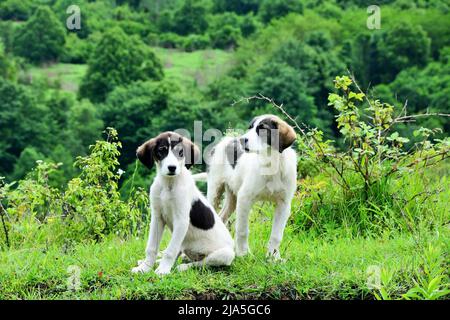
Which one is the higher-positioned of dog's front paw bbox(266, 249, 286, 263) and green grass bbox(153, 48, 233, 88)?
dog's front paw bbox(266, 249, 286, 263)

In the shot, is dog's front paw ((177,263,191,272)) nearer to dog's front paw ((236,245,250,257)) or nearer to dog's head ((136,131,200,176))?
dog's front paw ((236,245,250,257))

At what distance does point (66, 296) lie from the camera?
7434 mm

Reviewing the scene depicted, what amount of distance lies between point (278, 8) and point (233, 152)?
142 meters

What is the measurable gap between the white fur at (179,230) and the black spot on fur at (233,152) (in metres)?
1.08

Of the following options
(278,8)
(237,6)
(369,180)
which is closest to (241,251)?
(369,180)

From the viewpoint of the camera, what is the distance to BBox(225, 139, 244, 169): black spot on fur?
9072 millimetres

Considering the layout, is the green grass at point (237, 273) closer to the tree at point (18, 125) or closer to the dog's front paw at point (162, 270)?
the dog's front paw at point (162, 270)

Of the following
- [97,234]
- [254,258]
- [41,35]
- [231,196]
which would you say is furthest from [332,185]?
[41,35]

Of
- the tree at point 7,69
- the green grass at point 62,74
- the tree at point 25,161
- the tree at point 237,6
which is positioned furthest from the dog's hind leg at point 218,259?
the tree at point 237,6

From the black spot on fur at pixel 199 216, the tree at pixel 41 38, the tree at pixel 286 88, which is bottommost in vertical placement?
the tree at pixel 286 88

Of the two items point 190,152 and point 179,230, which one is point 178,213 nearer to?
point 179,230

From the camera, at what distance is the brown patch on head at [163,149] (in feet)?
24.7

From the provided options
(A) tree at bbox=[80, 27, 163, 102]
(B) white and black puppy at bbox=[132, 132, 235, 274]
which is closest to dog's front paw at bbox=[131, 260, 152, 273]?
(B) white and black puppy at bbox=[132, 132, 235, 274]

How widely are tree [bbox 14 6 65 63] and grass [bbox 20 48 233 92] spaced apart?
5.77 feet
